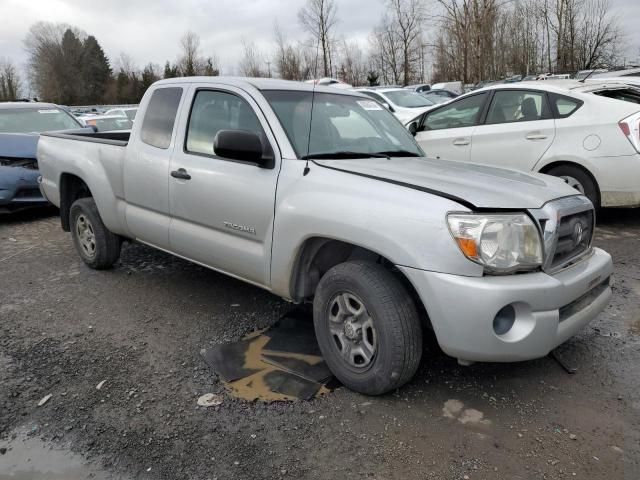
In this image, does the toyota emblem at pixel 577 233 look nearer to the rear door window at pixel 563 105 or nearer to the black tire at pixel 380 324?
the black tire at pixel 380 324

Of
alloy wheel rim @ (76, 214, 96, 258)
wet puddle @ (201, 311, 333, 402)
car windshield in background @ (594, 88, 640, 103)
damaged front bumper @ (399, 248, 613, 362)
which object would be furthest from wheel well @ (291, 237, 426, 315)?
car windshield in background @ (594, 88, 640, 103)

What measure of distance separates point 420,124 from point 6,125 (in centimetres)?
628

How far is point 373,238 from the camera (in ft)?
9.05

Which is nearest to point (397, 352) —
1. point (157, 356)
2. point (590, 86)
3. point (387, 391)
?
point (387, 391)

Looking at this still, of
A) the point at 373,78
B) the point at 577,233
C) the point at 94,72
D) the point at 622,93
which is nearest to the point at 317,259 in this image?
the point at 577,233

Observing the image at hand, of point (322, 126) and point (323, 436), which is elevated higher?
point (322, 126)

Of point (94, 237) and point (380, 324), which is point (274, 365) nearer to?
point (380, 324)

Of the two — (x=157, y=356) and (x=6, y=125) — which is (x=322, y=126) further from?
(x=6, y=125)

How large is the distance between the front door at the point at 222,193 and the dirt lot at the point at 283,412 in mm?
607

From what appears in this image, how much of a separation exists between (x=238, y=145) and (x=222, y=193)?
0.44 meters

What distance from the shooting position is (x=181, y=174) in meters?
3.89

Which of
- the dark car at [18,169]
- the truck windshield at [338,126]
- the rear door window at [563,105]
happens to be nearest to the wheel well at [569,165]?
the rear door window at [563,105]

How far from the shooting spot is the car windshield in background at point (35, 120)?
8.49 meters

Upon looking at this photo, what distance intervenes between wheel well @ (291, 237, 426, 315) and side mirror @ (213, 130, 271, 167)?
2.12 ft
